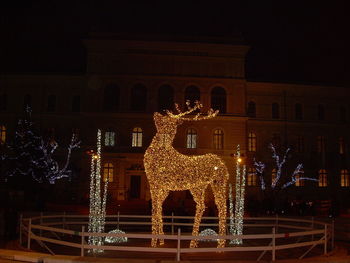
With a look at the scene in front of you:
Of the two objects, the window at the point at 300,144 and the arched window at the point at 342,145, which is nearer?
the window at the point at 300,144

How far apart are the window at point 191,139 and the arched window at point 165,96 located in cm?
323

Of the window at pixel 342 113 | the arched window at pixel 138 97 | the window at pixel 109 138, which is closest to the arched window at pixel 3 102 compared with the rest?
the window at pixel 109 138

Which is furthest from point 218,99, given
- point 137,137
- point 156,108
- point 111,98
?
point 111,98

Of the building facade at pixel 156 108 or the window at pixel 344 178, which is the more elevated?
the building facade at pixel 156 108

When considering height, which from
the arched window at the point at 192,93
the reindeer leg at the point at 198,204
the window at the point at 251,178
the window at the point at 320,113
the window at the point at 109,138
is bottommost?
the reindeer leg at the point at 198,204

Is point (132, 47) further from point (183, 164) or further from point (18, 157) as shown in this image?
point (183, 164)

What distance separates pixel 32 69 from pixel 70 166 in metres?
12.5

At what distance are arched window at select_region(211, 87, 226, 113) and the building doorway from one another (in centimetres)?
1017

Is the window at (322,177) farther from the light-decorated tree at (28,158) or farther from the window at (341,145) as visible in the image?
the light-decorated tree at (28,158)

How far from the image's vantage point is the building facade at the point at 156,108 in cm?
4478

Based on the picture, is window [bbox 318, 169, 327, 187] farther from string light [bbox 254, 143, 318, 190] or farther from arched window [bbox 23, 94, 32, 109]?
arched window [bbox 23, 94, 32, 109]

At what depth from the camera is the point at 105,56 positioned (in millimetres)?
45375

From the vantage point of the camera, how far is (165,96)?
45.6 meters

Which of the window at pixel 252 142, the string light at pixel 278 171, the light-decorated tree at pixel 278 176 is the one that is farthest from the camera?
the window at pixel 252 142
